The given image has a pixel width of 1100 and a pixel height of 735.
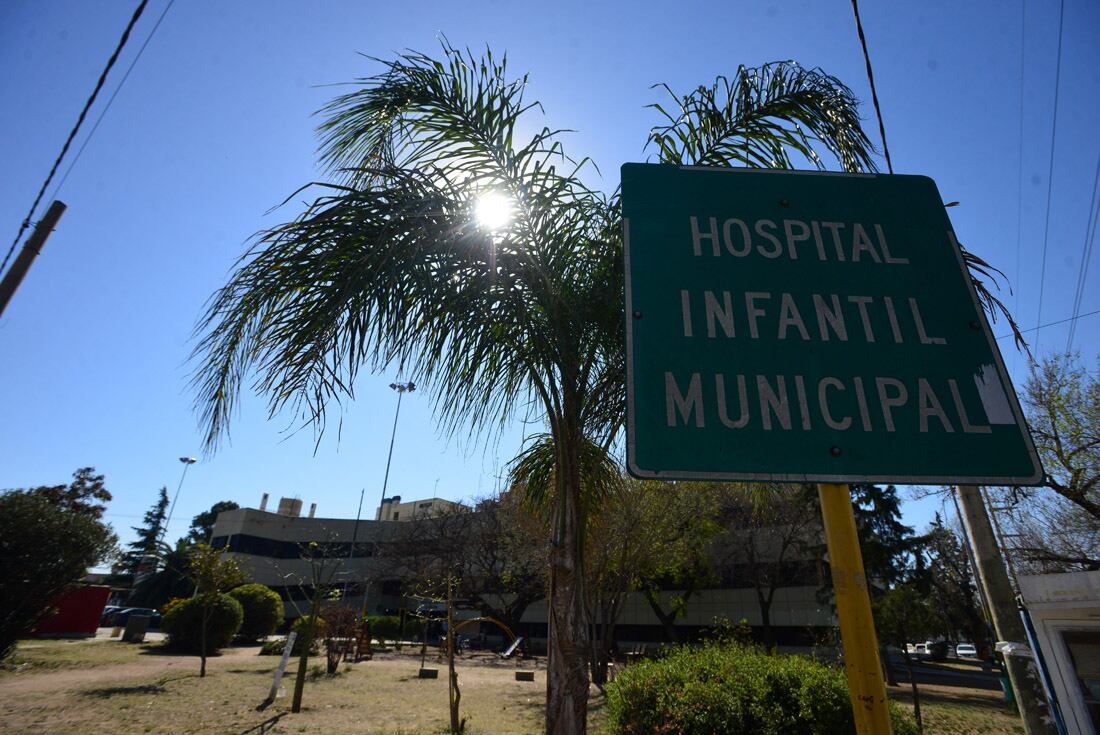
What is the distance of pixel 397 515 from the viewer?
5375 centimetres

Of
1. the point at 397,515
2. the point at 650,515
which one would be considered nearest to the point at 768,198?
the point at 650,515

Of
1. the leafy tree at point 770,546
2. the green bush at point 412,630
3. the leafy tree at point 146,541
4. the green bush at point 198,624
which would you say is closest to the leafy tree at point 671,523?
the leafy tree at point 770,546

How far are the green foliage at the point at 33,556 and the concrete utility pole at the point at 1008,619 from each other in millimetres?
18175

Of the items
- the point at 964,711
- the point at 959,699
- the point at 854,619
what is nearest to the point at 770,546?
the point at 959,699

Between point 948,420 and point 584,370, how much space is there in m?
3.03

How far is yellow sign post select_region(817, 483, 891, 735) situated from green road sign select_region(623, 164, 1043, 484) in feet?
0.53

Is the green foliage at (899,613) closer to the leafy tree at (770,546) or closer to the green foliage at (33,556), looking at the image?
the leafy tree at (770,546)

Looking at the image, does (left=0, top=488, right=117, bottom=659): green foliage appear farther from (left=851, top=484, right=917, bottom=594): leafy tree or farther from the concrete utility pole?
(left=851, top=484, right=917, bottom=594): leafy tree

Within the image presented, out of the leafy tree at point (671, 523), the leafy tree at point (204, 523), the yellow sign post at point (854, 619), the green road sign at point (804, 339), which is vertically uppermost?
the leafy tree at point (204, 523)

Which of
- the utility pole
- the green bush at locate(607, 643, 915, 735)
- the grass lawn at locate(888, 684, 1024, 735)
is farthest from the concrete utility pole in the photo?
the utility pole

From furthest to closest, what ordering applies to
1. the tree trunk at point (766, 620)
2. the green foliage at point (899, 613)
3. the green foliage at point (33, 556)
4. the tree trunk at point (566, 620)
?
the tree trunk at point (766, 620) < the green foliage at point (899, 613) < the green foliage at point (33, 556) < the tree trunk at point (566, 620)

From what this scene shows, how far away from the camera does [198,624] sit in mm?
21219

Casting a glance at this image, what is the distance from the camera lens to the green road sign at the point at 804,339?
1.49 m

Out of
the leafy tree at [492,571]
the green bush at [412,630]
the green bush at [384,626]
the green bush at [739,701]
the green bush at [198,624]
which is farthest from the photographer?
the green bush at [412,630]
